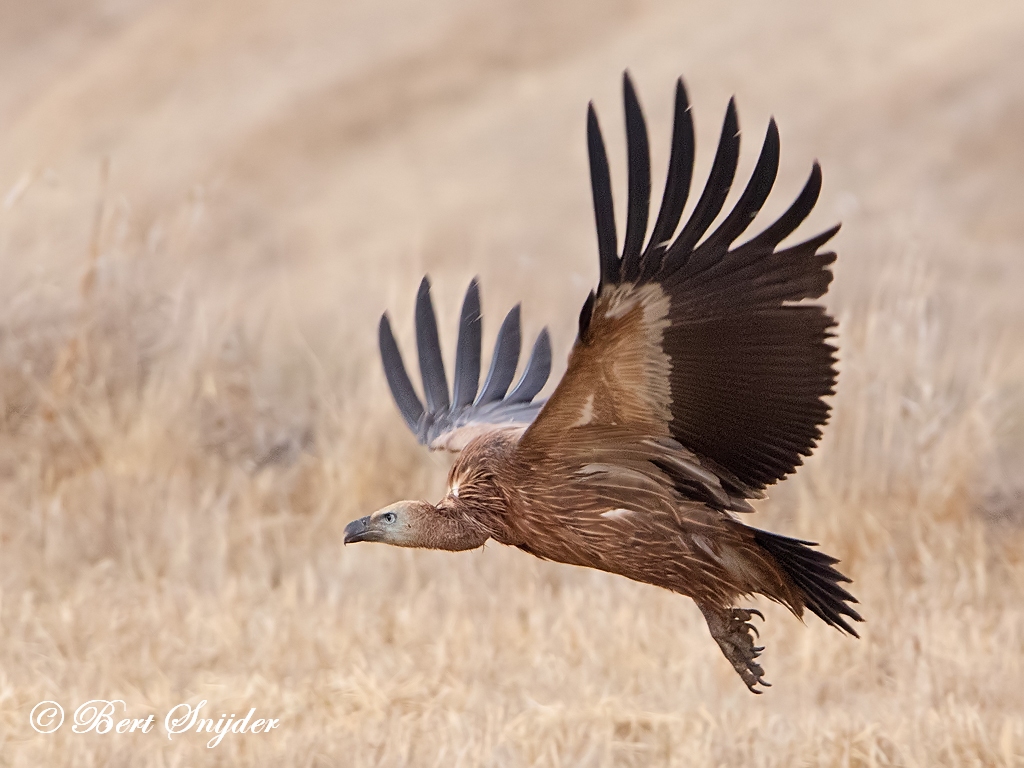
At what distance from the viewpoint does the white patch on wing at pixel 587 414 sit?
3400 millimetres

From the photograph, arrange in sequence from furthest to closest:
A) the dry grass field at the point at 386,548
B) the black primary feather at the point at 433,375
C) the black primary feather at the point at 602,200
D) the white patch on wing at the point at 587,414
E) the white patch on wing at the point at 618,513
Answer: the black primary feather at the point at 433,375 → the dry grass field at the point at 386,548 → the white patch on wing at the point at 618,513 → the white patch on wing at the point at 587,414 → the black primary feather at the point at 602,200

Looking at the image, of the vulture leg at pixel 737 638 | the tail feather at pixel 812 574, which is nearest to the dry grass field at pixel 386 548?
the vulture leg at pixel 737 638

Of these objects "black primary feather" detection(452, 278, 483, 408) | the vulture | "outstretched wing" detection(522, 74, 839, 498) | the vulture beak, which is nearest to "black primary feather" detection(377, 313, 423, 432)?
"black primary feather" detection(452, 278, 483, 408)

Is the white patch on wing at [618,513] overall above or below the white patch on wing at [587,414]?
below

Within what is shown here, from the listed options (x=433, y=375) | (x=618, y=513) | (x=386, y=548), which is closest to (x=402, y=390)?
(x=433, y=375)

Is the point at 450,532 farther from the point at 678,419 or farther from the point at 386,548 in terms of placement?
the point at 386,548

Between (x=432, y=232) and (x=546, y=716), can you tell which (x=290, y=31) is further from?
(x=546, y=716)

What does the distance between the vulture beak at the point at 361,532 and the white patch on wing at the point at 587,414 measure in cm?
63

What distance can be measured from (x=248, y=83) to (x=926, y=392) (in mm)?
13782

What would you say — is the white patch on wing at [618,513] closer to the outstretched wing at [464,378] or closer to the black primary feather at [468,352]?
the outstretched wing at [464,378]

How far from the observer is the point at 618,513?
11.7 ft

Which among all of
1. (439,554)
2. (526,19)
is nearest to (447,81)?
(526,19)

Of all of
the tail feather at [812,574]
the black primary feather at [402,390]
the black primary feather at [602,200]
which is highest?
the black primary feather at [602,200]

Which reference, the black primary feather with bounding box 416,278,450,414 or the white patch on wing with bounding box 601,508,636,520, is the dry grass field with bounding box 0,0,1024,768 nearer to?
the black primary feather with bounding box 416,278,450,414
